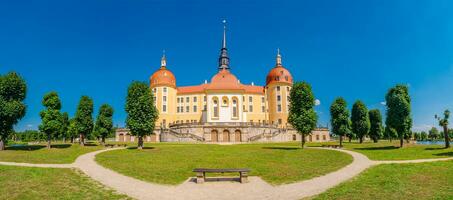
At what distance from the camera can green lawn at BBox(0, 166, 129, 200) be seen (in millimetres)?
13392

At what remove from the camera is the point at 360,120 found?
212 ft

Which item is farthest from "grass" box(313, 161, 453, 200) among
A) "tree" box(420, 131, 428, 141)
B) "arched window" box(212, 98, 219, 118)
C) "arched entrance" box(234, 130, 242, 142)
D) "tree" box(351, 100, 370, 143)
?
"tree" box(420, 131, 428, 141)

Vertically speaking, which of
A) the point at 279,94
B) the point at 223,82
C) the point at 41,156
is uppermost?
the point at 223,82

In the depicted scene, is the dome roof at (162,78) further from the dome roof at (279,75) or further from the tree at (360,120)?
the tree at (360,120)

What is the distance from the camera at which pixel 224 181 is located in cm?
1648

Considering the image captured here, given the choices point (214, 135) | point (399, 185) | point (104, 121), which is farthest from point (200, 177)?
point (214, 135)

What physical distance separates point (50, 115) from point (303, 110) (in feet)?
126

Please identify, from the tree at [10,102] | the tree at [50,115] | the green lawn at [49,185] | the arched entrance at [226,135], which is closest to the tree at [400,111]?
the arched entrance at [226,135]

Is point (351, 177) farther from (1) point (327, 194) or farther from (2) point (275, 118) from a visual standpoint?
(2) point (275, 118)

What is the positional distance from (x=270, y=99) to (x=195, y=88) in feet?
81.5

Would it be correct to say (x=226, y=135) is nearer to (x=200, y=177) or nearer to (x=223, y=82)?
(x=223, y=82)

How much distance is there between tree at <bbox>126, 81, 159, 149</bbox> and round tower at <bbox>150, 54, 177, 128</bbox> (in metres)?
41.4

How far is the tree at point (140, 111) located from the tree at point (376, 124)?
170 feet

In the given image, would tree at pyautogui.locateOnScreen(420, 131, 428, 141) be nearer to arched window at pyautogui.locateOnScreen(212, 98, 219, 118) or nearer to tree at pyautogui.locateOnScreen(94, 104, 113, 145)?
arched window at pyautogui.locateOnScreen(212, 98, 219, 118)
